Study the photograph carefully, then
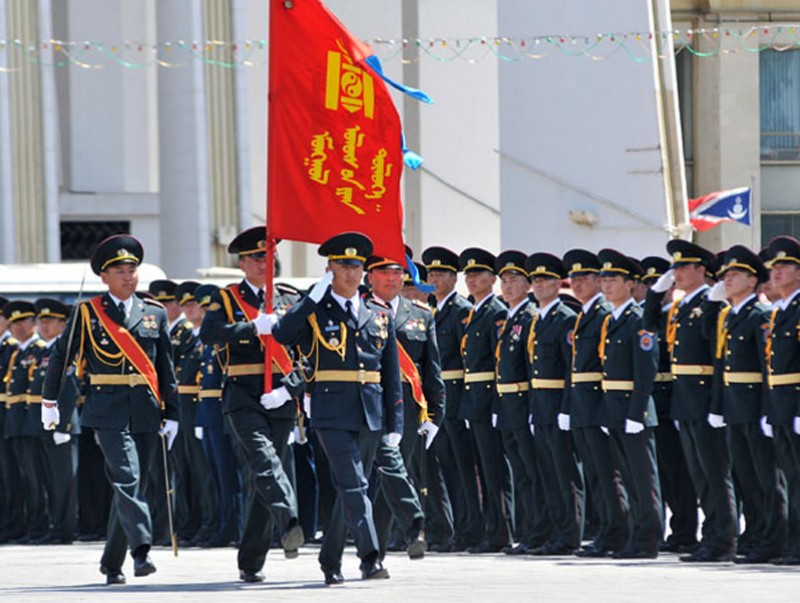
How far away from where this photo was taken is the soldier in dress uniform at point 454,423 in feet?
50.8

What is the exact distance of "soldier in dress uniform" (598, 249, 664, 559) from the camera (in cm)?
1423

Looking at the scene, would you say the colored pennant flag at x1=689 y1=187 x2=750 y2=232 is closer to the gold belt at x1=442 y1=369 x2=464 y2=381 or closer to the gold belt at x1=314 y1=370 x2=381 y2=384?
the gold belt at x1=442 y1=369 x2=464 y2=381

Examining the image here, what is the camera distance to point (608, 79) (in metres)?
26.4

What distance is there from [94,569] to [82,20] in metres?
17.9

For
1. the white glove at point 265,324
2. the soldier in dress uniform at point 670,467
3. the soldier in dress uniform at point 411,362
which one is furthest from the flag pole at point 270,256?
the soldier in dress uniform at point 670,467

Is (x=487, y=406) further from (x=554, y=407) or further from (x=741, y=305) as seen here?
(x=741, y=305)

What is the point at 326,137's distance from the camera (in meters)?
13.0

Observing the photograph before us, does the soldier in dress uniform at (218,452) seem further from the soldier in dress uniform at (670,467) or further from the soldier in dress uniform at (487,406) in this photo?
the soldier in dress uniform at (670,467)

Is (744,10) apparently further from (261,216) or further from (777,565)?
(777,565)

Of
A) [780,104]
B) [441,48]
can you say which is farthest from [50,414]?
[780,104]

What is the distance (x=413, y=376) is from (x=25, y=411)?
17.1 feet

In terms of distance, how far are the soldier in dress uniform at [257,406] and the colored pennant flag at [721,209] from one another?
16759 mm

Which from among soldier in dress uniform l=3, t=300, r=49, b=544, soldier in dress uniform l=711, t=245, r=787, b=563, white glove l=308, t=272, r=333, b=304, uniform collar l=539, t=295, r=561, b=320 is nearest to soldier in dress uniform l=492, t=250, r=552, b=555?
uniform collar l=539, t=295, r=561, b=320

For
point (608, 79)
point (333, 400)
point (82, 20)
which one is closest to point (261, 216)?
point (82, 20)
